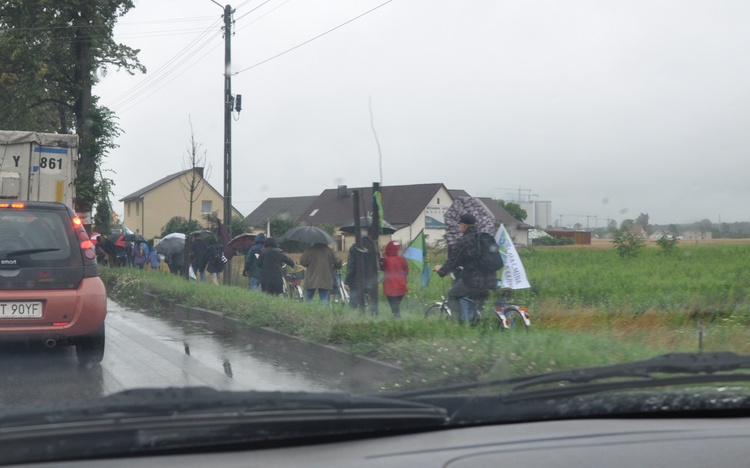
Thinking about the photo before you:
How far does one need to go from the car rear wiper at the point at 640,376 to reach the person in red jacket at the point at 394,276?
9.48 meters

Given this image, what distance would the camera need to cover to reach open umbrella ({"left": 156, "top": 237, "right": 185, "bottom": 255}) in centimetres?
2392

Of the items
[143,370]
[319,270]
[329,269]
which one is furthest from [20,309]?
[329,269]

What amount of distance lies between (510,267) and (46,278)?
20.7 ft

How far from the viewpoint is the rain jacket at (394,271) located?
12.3 metres

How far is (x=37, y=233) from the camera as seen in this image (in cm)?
752

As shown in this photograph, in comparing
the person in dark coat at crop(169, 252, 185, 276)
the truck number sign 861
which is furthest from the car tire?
the person in dark coat at crop(169, 252, 185, 276)

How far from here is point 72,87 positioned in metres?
28.7

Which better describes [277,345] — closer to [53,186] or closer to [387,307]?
[387,307]

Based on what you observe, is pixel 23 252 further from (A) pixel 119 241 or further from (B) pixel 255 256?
(A) pixel 119 241

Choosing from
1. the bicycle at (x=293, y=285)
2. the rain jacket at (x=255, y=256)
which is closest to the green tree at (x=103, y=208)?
the bicycle at (x=293, y=285)

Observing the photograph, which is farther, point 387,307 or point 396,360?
point 387,307

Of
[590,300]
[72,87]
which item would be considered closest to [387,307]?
[590,300]

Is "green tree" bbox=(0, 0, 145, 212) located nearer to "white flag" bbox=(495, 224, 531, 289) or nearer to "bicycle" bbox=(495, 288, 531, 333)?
"white flag" bbox=(495, 224, 531, 289)

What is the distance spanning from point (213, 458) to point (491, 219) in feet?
31.5
